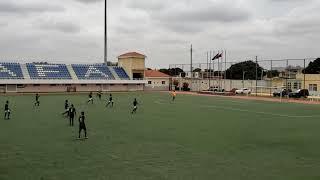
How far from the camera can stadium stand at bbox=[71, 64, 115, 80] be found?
262ft

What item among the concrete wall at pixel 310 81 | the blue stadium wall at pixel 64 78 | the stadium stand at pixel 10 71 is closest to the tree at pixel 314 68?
the concrete wall at pixel 310 81

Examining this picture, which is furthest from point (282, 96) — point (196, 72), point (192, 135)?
point (192, 135)

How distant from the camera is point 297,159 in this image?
15.2 meters

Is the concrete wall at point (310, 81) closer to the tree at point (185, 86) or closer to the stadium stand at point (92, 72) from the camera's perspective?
the tree at point (185, 86)

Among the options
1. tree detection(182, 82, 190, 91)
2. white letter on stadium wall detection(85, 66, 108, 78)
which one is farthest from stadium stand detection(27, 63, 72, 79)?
tree detection(182, 82, 190, 91)

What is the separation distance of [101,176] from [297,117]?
22.2m

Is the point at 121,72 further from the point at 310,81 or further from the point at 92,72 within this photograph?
the point at 310,81

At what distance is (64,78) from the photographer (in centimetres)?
7600

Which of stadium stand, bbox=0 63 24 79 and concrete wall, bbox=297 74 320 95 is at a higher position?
stadium stand, bbox=0 63 24 79

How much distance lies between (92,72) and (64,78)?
7.36 metres

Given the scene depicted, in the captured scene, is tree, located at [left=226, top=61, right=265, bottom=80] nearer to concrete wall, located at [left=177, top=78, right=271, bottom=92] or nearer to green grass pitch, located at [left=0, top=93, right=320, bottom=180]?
concrete wall, located at [left=177, top=78, right=271, bottom=92]

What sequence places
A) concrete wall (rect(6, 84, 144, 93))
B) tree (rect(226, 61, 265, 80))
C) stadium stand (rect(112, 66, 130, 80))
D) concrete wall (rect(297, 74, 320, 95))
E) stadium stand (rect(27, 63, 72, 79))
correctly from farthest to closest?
tree (rect(226, 61, 265, 80)) < stadium stand (rect(112, 66, 130, 80)) < stadium stand (rect(27, 63, 72, 79)) < concrete wall (rect(6, 84, 144, 93)) < concrete wall (rect(297, 74, 320, 95))

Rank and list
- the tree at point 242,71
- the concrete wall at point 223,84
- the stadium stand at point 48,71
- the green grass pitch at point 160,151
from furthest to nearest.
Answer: the tree at point 242,71
the concrete wall at point 223,84
the stadium stand at point 48,71
the green grass pitch at point 160,151

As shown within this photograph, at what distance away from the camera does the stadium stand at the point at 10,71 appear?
71250 millimetres
